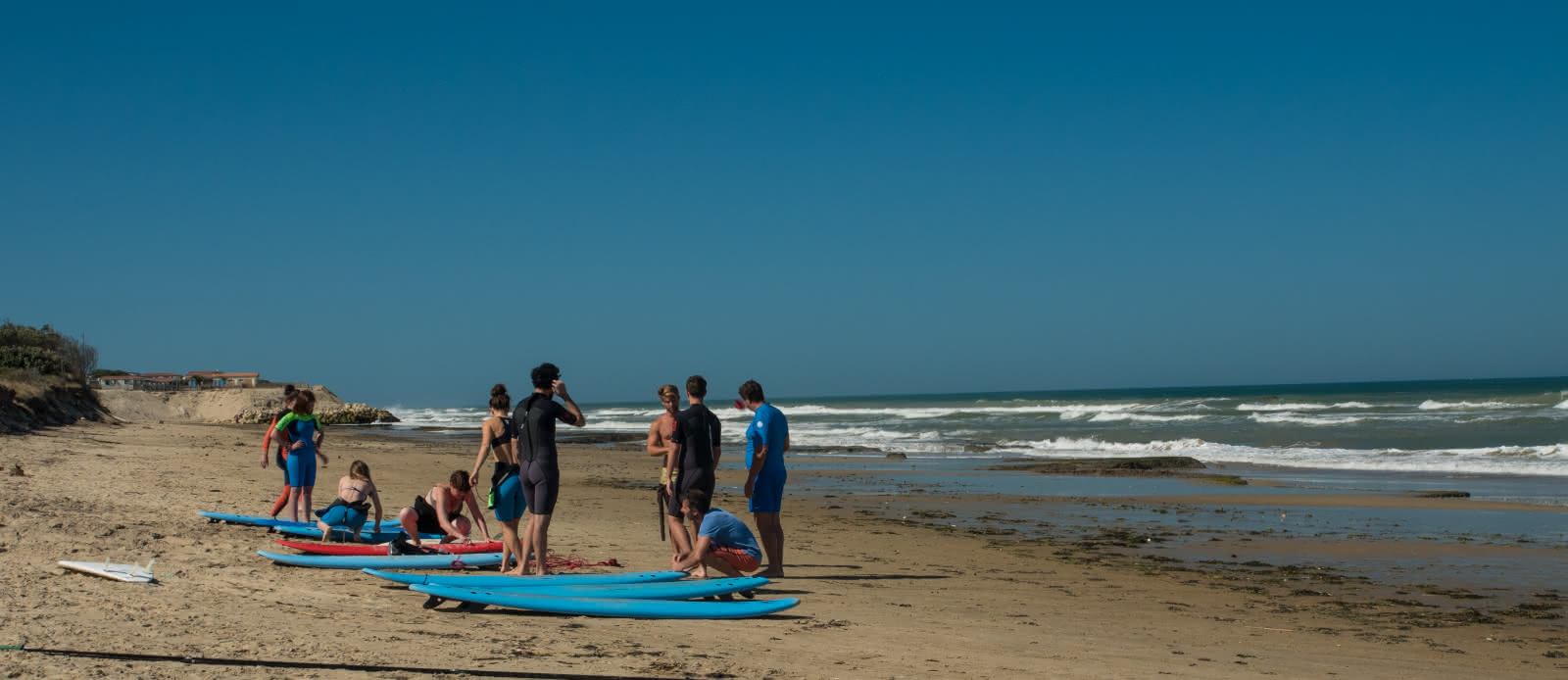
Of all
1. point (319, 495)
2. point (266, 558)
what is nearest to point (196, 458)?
point (319, 495)

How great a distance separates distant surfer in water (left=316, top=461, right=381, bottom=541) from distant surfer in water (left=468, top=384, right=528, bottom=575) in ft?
4.45

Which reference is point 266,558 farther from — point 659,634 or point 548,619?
point 659,634

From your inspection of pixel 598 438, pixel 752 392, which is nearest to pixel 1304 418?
pixel 598 438

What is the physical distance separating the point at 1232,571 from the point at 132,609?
26.9 ft

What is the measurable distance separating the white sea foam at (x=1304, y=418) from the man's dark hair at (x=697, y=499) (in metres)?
35.1

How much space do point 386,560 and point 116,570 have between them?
1.93m

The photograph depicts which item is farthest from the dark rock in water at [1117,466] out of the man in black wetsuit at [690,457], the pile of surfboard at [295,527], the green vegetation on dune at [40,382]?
the green vegetation on dune at [40,382]

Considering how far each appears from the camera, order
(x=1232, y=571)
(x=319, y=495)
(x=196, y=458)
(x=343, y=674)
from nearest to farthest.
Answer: (x=343, y=674)
(x=1232, y=571)
(x=319, y=495)
(x=196, y=458)

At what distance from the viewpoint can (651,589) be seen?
717 centimetres

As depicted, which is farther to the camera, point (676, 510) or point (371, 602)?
point (676, 510)

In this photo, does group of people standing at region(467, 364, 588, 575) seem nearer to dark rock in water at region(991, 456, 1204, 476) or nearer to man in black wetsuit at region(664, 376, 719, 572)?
man in black wetsuit at region(664, 376, 719, 572)

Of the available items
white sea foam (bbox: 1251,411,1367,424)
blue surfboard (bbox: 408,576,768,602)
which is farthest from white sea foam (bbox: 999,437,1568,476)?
blue surfboard (bbox: 408,576,768,602)

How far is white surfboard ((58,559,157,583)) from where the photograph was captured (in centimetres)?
652

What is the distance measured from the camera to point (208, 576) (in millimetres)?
7254
